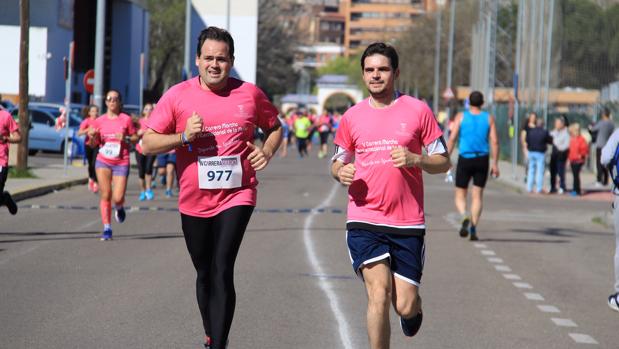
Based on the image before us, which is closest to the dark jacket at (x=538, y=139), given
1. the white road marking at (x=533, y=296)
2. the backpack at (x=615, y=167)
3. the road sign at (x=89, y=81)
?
the road sign at (x=89, y=81)

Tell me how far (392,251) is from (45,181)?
20.3 metres

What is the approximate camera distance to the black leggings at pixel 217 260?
302 inches

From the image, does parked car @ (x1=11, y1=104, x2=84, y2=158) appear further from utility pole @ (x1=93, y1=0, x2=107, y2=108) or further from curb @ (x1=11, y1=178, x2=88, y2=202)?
curb @ (x1=11, y1=178, x2=88, y2=202)

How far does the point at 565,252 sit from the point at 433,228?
124 inches

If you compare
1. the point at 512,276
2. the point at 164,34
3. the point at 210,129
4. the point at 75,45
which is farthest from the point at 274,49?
the point at 210,129

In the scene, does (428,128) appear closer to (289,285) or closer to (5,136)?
(289,285)

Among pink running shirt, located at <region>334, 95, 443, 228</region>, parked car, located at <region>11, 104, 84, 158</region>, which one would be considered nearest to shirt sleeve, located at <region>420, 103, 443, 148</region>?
pink running shirt, located at <region>334, 95, 443, 228</region>

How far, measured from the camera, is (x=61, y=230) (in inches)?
673

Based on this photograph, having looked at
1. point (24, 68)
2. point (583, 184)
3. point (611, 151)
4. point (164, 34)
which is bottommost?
point (583, 184)

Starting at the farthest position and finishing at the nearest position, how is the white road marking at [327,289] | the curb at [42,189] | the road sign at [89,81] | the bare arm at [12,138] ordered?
the road sign at [89,81], the curb at [42,189], the bare arm at [12,138], the white road marking at [327,289]

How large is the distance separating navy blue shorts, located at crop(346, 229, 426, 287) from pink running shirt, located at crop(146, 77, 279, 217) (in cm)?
79

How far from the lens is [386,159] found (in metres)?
7.35

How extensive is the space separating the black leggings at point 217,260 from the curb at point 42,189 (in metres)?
15.4

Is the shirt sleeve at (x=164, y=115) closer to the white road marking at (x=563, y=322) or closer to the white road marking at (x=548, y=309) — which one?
the white road marking at (x=563, y=322)
